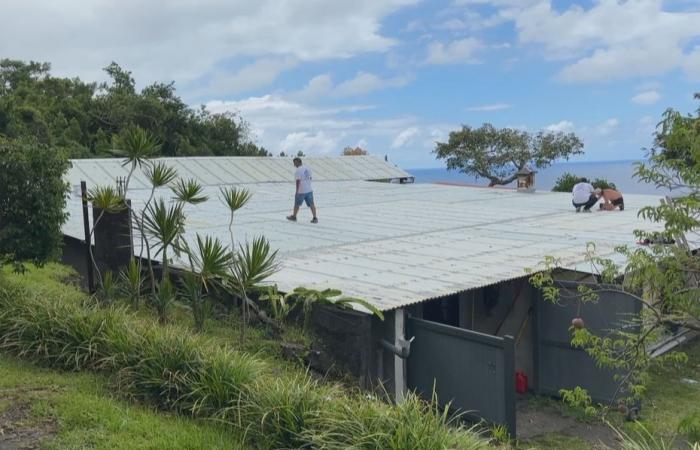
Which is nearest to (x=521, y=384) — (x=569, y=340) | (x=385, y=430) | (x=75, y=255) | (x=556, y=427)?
(x=569, y=340)

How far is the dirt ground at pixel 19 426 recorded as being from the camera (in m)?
4.36

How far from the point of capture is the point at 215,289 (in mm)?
8531

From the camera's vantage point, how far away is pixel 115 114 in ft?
113

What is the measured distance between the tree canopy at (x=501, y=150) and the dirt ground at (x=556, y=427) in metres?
28.4

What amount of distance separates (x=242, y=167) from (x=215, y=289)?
15928 mm

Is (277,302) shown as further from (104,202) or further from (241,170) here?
(241,170)

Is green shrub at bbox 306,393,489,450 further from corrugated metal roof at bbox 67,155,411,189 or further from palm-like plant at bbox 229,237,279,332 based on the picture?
corrugated metal roof at bbox 67,155,411,189

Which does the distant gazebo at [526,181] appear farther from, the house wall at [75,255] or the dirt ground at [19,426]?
the dirt ground at [19,426]

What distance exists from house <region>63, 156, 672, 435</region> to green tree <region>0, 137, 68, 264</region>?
1852mm

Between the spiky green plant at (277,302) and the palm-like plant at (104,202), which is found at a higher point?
the palm-like plant at (104,202)

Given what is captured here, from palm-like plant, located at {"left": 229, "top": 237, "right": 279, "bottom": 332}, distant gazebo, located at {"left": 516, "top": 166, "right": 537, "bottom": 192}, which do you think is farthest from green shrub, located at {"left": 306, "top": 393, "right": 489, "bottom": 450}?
distant gazebo, located at {"left": 516, "top": 166, "right": 537, "bottom": 192}

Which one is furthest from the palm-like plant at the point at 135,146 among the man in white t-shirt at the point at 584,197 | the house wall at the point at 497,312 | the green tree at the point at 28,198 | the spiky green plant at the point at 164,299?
the man in white t-shirt at the point at 584,197

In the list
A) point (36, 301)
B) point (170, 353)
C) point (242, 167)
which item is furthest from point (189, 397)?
point (242, 167)

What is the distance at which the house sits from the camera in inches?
281
